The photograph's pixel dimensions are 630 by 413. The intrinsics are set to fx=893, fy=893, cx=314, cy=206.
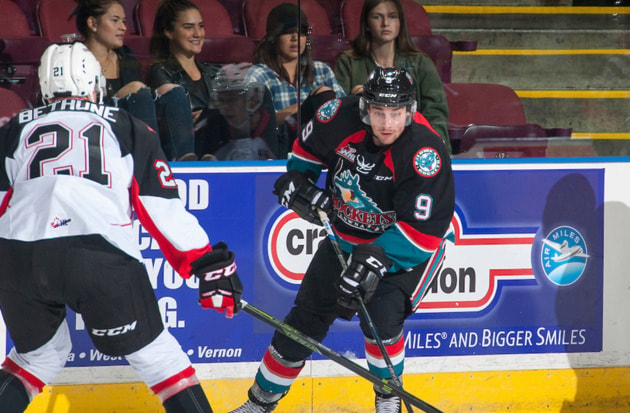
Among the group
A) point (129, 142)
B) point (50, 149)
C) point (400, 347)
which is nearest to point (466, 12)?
point (400, 347)

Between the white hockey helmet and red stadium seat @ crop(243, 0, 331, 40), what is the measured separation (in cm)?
90

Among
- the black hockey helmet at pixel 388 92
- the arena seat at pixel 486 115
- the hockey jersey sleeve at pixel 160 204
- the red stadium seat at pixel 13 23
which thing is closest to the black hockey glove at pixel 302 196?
the black hockey helmet at pixel 388 92

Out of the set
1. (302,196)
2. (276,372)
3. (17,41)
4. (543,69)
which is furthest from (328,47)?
(276,372)

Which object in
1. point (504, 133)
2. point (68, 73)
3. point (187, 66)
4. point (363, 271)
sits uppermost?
point (68, 73)

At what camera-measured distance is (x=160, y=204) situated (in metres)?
2.61

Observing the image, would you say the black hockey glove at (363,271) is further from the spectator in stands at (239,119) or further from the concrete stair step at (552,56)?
the concrete stair step at (552,56)

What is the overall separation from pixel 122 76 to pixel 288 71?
2.06ft

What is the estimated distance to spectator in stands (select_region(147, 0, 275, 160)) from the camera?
3334 millimetres

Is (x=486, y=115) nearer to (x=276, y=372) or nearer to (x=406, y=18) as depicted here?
(x=406, y=18)

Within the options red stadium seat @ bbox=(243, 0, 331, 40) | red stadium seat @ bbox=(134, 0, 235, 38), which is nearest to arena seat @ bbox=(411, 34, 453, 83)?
red stadium seat @ bbox=(243, 0, 331, 40)

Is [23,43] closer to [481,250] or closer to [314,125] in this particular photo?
[314,125]

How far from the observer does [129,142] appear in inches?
101

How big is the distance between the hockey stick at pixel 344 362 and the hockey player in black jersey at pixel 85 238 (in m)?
0.37

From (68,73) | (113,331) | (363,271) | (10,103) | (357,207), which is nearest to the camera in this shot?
(113,331)
